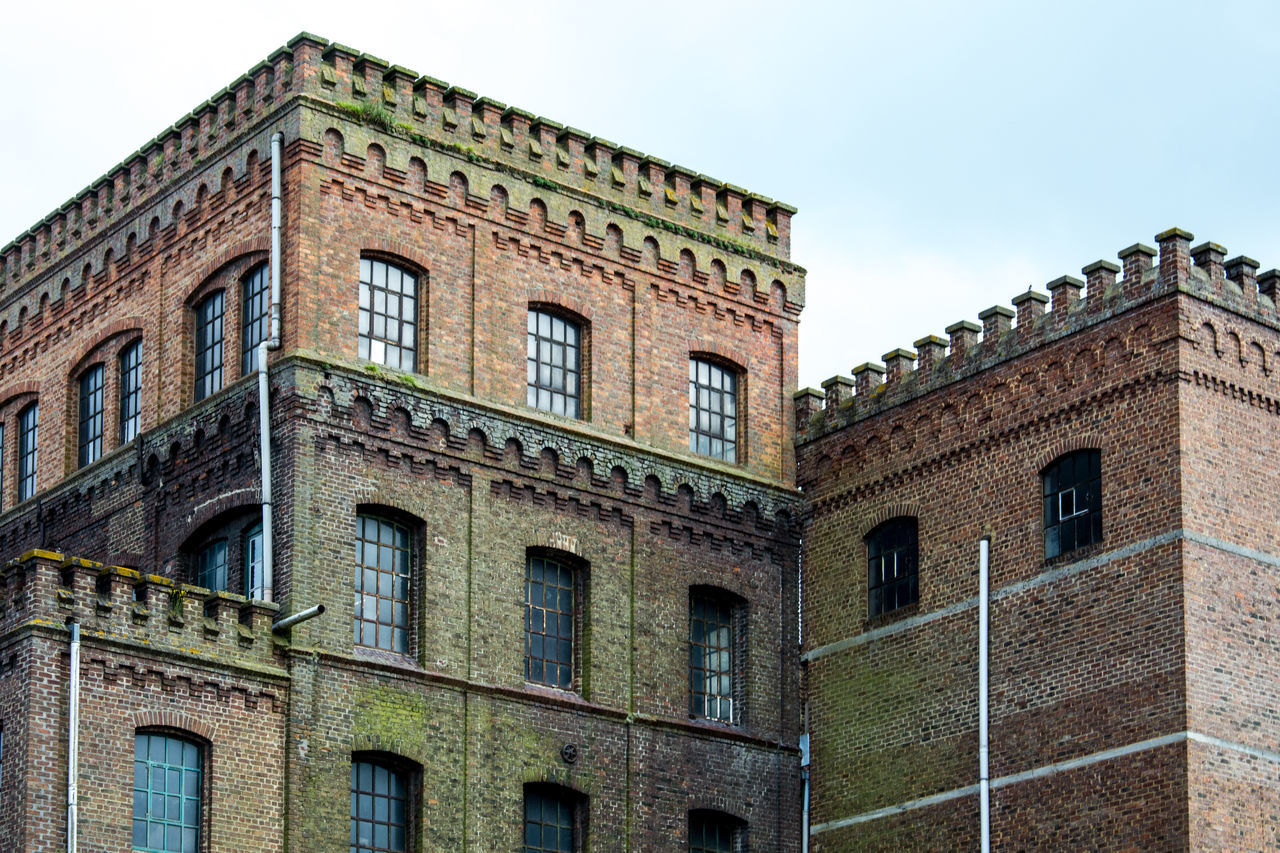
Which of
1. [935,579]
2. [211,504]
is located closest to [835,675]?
[935,579]

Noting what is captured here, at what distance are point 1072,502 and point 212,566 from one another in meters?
13.0

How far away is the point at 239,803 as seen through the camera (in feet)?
114

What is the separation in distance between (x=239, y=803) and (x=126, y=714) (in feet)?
6.72

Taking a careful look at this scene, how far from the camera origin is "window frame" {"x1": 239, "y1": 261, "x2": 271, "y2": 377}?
38344 millimetres

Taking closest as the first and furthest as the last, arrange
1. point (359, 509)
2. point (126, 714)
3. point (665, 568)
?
point (126, 714), point (359, 509), point (665, 568)

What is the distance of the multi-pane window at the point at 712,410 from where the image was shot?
42406 mm

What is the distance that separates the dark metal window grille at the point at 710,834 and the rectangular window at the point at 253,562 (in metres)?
7.93

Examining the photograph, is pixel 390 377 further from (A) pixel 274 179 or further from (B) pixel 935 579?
(B) pixel 935 579

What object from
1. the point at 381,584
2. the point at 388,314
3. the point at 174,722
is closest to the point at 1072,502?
the point at 381,584

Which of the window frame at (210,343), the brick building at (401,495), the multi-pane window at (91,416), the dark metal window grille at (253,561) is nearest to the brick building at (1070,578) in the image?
the brick building at (401,495)

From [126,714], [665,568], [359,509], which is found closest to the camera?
[126,714]

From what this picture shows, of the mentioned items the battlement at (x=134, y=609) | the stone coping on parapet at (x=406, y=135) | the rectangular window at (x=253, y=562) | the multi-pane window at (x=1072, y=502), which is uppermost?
the stone coping on parapet at (x=406, y=135)

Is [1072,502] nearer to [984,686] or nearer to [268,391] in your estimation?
[984,686]

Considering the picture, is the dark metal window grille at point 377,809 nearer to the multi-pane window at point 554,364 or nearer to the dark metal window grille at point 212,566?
the dark metal window grille at point 212,566
